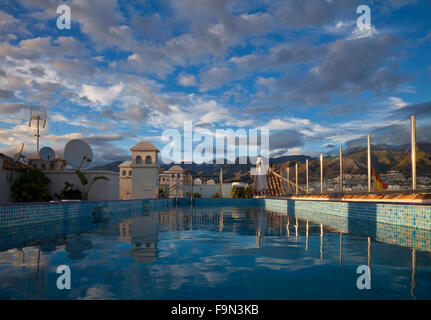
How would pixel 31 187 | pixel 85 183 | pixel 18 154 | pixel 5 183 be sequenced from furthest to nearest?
pixel 18 154 → pixel 85 183 → pixel 31 187 → pixel 5 183

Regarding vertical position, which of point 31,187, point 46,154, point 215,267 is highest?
point 46,154

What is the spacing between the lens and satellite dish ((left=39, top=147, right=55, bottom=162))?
17.8 m

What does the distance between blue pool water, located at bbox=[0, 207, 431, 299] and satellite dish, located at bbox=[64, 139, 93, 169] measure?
1132cm

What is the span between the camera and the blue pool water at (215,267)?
2.56m

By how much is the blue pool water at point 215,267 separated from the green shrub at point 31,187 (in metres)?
10.7

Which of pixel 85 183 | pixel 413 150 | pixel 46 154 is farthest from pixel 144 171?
pixel 413 150

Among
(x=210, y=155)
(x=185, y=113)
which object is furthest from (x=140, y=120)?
(x=210, y=155)

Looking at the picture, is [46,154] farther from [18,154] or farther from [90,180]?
[90,180]

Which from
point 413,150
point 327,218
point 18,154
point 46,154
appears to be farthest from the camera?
point 46,154

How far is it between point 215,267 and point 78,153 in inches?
596

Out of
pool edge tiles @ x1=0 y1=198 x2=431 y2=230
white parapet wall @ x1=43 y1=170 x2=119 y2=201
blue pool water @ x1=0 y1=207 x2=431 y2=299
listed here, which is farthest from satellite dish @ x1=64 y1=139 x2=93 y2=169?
blue pool water @ x1=0 y1=207 x2=431 y2=299

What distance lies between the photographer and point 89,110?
55.3ft

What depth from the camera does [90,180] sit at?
56.5 ft
